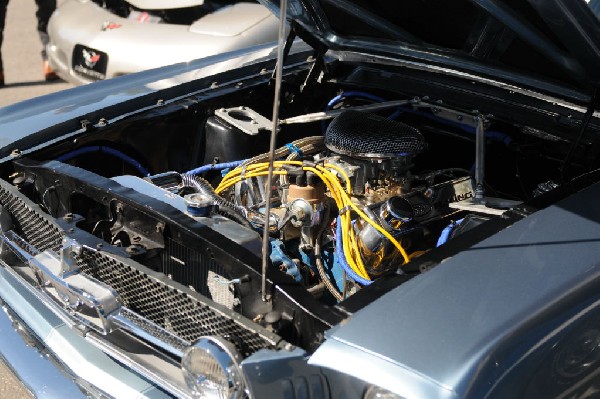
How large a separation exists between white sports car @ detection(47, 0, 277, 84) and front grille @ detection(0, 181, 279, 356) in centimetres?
286

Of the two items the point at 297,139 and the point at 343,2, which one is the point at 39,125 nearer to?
the point at 297,139

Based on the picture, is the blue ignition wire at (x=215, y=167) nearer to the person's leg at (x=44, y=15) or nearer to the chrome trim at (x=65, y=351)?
the chrome trim at (x=65, y=351)

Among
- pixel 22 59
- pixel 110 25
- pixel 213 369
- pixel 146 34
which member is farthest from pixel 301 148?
pixel 22 59

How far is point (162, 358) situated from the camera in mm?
1731

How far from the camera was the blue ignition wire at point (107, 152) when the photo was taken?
246 cm

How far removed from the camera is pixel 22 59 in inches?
267

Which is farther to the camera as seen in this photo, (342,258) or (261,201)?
(261,201)

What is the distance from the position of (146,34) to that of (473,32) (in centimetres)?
311

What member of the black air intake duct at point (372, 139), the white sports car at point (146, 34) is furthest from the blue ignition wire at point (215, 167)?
the white sports car at point (146, 34)

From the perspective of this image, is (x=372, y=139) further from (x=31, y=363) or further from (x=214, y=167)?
(x=31, y=363)

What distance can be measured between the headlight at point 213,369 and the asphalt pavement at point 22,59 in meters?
4.54

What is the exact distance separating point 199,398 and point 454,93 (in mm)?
1530

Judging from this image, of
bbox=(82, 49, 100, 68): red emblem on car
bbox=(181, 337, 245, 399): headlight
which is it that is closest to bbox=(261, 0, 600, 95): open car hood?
bbox=(181, 337, 245, 399): headlight

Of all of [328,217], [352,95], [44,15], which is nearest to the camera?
[328,217]
